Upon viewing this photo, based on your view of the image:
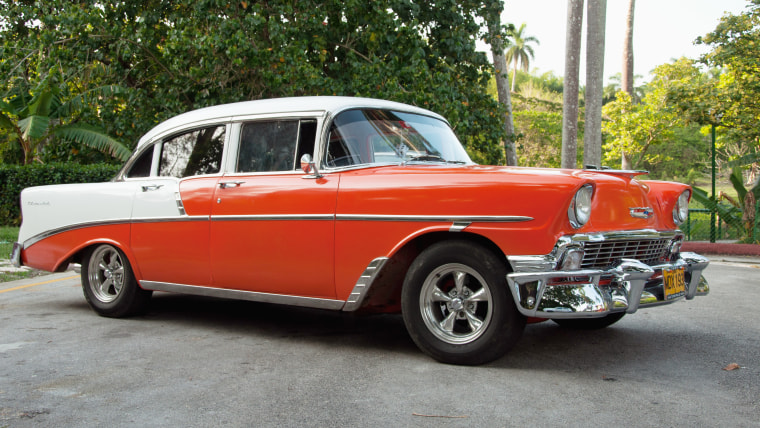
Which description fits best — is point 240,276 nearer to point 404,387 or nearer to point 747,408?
point 404,387

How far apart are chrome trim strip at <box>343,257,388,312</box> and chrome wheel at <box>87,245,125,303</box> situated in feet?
8.06

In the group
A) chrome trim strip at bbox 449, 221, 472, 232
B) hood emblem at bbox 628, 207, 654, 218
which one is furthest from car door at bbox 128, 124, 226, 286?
hood emblem at bbox 628, 207, 654, 218

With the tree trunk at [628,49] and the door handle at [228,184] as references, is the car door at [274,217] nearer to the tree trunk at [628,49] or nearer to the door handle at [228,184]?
the door handle at [228,184]

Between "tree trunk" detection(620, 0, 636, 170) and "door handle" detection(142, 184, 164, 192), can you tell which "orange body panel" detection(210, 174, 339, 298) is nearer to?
"door handle" detection(142, 184, 164, 192)

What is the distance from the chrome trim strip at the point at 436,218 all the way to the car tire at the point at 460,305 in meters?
0.15

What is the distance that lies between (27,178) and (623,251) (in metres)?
14.5

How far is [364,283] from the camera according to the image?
4570 mm

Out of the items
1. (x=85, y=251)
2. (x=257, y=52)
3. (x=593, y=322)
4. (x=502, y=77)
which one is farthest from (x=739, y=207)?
(x=85, y=251)

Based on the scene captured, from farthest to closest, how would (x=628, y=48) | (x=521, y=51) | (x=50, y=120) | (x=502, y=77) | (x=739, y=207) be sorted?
1. (x=521, y=51)
2. (x=628, y=48)
3. (x=502, y=77)
4. (x=50, y=120)
5. (x=739, y=207)

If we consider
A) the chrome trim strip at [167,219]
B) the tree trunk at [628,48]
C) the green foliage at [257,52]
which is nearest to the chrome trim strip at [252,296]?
the chrome trim strip at [167,219]

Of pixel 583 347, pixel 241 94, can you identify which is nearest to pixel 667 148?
pixel 241 94

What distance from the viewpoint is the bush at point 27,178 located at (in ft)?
50.6

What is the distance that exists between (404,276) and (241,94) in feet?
37.1

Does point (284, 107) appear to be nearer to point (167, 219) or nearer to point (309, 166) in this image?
point (309, 166)
